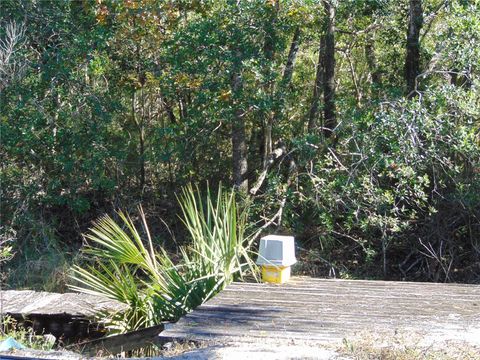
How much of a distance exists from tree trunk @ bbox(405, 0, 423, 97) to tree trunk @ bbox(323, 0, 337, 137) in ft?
3.77

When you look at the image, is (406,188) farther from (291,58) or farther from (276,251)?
(291,58)

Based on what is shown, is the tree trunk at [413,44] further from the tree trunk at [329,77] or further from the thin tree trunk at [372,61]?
the tree trunk at [329,77]

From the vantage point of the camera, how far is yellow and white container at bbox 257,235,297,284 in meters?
8.20

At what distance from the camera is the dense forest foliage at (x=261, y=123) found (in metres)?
10.5

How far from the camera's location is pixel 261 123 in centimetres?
1247

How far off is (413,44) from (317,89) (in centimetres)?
195

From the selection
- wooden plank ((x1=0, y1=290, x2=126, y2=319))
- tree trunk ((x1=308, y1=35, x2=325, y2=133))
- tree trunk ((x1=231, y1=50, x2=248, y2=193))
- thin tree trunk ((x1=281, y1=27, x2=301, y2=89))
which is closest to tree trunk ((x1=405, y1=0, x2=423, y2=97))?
tree trunk ((x1=308, y1=35, x2=325, y2=133))

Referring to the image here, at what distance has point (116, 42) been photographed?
39.3 feet

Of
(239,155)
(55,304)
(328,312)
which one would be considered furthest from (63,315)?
(239,155)

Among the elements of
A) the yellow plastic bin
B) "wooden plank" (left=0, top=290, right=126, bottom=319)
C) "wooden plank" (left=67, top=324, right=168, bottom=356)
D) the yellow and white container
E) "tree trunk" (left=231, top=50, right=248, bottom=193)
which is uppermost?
"tree trunk" (left=231, top=50, right=248, bottom=193)

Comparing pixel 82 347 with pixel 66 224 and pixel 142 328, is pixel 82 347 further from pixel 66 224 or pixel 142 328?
pixel 66 224

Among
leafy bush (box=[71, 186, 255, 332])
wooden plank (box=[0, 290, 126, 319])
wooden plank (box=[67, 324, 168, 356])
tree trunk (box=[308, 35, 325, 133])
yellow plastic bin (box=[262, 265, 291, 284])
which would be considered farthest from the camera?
tree trunk (box=[308, 35, 325, 133])

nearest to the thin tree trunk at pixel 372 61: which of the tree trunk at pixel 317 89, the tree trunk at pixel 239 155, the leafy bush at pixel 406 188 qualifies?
the tree trunk at pixel 317 89

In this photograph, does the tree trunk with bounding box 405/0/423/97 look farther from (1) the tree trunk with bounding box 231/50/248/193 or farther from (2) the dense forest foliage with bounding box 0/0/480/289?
(1) the tree trunk with bounding box 231/50/248/193
